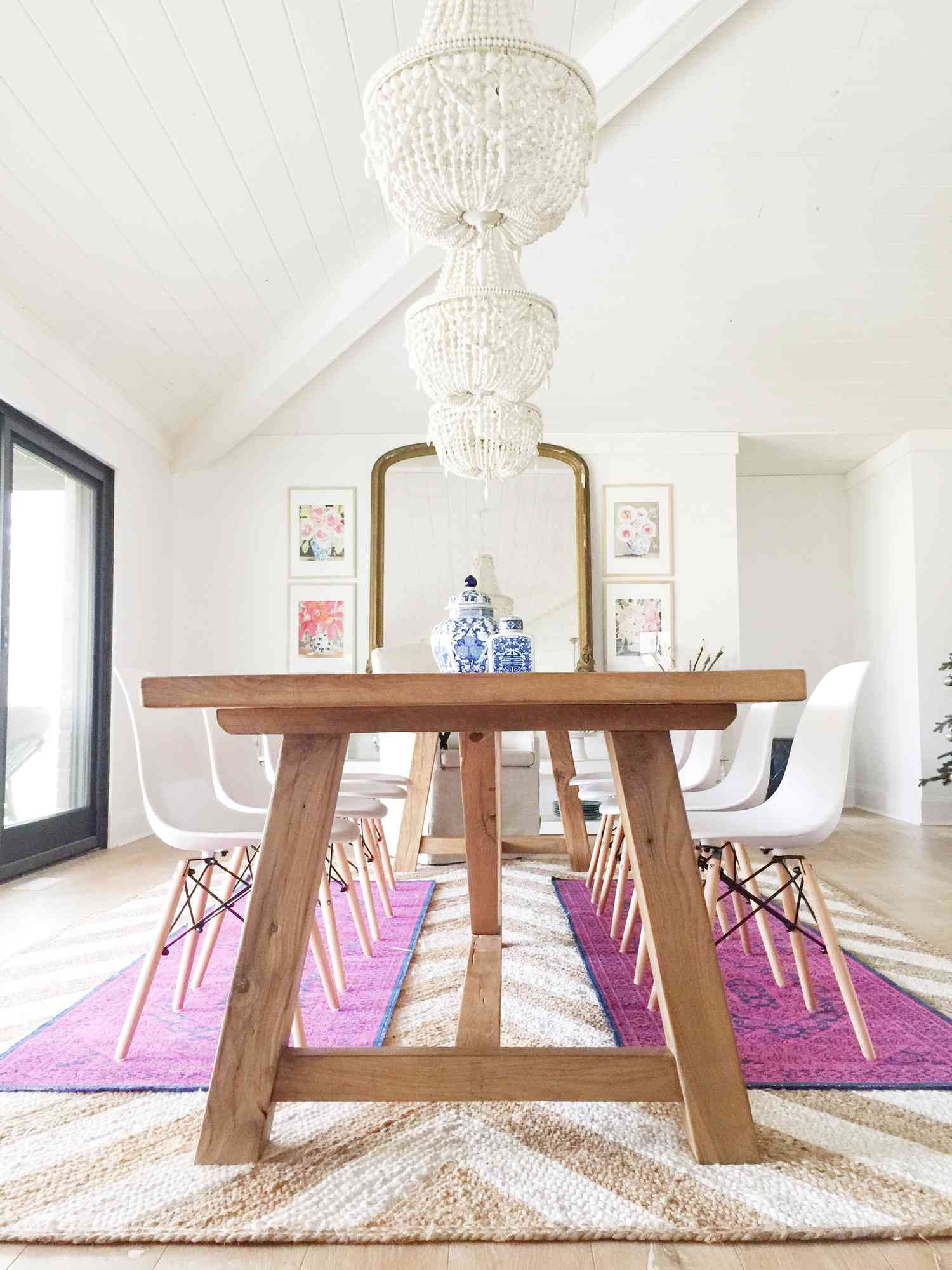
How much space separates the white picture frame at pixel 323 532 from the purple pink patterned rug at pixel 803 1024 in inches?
144

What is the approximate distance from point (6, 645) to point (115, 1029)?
238 centimetres

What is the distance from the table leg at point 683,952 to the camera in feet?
4.35

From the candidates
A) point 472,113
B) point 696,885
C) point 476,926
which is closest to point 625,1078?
point 696,885

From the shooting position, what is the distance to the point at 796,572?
692cm

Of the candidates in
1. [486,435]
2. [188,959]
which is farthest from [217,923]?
[486,435]

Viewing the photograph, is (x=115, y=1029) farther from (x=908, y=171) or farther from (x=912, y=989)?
(x=908, y=171)

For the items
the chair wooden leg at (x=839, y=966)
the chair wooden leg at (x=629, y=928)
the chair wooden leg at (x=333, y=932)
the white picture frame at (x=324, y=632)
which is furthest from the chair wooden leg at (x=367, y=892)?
the white picture frame at (x=324, y=632)

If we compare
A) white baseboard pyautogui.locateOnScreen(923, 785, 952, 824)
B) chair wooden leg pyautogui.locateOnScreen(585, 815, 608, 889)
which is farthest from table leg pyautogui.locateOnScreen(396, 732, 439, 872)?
white baseboard pyautogui.locateOnScreen(923, 785, 952, 824)

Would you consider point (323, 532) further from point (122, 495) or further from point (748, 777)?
point (748, 777)

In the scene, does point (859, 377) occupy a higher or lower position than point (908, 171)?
lower

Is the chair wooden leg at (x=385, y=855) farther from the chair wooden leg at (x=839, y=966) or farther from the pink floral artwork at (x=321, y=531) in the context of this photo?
the pink floral artwork at (x=321, y=531)

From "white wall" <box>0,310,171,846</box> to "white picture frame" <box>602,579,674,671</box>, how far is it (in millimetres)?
2696

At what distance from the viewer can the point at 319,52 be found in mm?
3201

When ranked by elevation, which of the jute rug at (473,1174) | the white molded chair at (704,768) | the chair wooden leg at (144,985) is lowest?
the jute rug at (473,1174)
